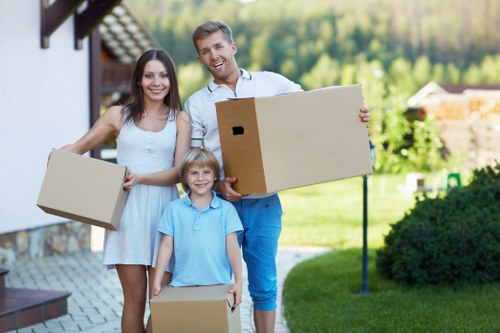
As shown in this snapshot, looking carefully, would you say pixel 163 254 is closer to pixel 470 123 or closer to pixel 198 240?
pixel 198 240

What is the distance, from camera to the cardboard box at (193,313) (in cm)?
285

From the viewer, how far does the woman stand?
3189 mm

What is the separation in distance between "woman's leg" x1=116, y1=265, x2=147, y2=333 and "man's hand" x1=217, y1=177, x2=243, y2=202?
16.8 inches

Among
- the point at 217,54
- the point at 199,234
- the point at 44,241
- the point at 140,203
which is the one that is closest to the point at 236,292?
the point at 199,234

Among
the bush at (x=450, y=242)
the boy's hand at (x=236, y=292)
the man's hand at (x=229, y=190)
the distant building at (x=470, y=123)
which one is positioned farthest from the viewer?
the distant building at (x=470, y=123)

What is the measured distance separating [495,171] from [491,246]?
1.05m

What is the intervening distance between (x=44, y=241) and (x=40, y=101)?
1.12 metres

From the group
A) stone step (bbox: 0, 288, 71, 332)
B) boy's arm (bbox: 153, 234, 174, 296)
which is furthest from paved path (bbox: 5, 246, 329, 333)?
boy's arm (bbox: 153, 234, 174, 296)

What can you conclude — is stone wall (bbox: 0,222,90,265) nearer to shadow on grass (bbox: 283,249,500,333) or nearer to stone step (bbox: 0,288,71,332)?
stone step (bbox: 0,288,71,332)

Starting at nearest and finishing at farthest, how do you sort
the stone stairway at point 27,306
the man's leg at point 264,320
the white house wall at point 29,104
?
the man's leg at point 264,320, the stone stairway at point 27,306, the white house wall at point 29,104

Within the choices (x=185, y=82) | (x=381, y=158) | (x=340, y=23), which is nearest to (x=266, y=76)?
(x=381, y=158)

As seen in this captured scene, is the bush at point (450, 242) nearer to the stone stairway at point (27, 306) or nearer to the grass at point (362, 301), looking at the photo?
the grass at point (362, 301)

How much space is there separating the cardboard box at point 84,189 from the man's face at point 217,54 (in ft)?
1.73

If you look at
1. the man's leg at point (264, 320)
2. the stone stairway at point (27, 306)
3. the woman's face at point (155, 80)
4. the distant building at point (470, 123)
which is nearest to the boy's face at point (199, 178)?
the woman's face at point (155, 80)
